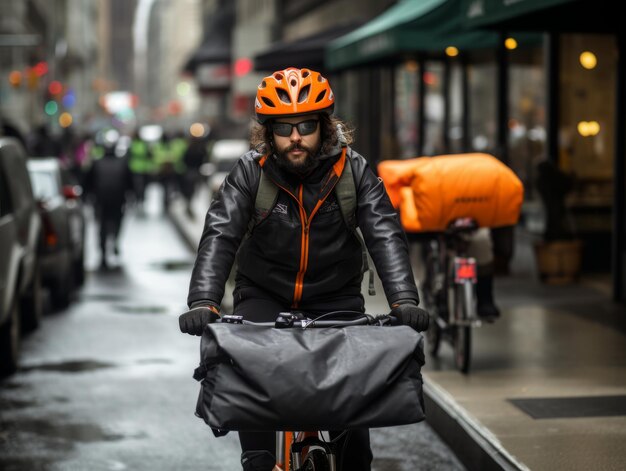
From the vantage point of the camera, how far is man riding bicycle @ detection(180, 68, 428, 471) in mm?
5047

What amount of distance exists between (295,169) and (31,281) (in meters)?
7.91

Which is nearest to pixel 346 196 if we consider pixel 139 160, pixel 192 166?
pixel 192 166

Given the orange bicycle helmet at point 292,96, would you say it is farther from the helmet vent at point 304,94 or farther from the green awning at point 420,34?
the green awning at point 420,34

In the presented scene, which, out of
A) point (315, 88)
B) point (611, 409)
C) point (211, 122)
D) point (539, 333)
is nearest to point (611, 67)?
point (539, 333)

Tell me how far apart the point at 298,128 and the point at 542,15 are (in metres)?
8.47

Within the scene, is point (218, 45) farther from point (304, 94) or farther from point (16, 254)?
point (304, 94)

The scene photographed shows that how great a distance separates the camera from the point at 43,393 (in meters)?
9.70

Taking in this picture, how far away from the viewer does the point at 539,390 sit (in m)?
8.61

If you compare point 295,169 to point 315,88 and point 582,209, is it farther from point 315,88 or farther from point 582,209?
point 582,209

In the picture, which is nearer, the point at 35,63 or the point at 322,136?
the point at 322,136

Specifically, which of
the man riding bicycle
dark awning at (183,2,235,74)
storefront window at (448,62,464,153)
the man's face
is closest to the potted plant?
storefront window at (448,62,464,153)

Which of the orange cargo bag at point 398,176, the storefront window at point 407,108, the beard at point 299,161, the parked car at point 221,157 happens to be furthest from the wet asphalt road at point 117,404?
the parked car at point 221,157

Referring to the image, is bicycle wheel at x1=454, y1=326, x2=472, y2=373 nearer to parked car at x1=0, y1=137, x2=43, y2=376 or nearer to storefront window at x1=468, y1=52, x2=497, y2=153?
parked car at x1=0, y1=137, x2=43, y2=376

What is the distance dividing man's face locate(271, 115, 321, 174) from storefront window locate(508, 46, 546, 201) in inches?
477
